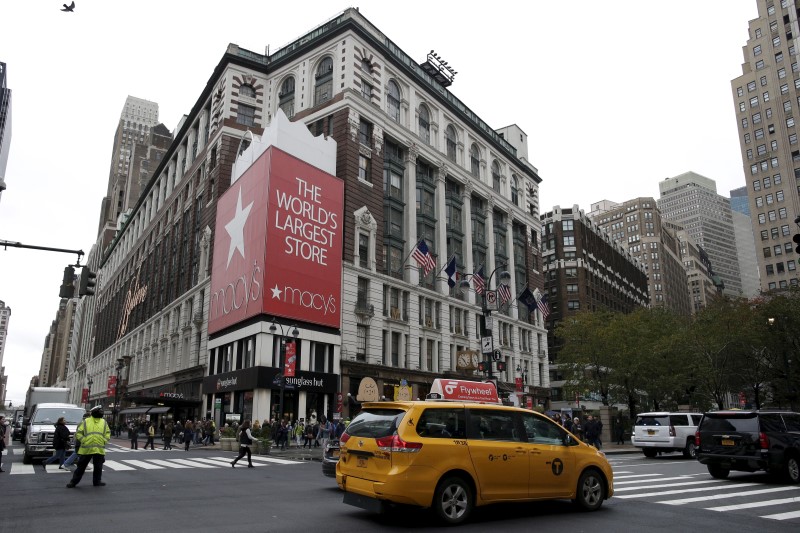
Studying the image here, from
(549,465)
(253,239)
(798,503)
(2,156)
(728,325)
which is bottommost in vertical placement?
(798,503)

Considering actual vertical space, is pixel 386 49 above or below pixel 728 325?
above

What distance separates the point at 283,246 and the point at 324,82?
59.5 ft

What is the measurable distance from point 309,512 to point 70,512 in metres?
4.10

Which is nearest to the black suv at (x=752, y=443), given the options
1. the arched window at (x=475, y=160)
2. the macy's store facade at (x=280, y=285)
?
the macy's store facade at (x=280, y=285)

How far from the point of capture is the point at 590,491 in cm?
1052

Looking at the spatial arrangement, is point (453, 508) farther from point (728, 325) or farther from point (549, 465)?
point (728, 325)

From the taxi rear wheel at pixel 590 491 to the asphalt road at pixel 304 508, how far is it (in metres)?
0.19

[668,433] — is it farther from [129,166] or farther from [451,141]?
[129,166]

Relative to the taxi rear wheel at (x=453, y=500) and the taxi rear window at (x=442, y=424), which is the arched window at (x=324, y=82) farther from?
the taxi rear wheel at (x=453, y=500)

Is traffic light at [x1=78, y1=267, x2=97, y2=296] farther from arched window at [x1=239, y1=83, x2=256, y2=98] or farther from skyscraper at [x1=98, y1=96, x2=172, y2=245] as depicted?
skyscraper at [x1=98, y1=96, x2=172, y2=245]

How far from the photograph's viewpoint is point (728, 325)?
46000 millimetres

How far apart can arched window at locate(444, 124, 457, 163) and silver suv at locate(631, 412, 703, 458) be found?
129 ft

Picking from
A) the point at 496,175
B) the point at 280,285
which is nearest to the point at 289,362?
the point at 280,285

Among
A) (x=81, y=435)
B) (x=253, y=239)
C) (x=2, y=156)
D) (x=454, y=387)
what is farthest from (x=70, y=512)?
(x=2, y=156)
